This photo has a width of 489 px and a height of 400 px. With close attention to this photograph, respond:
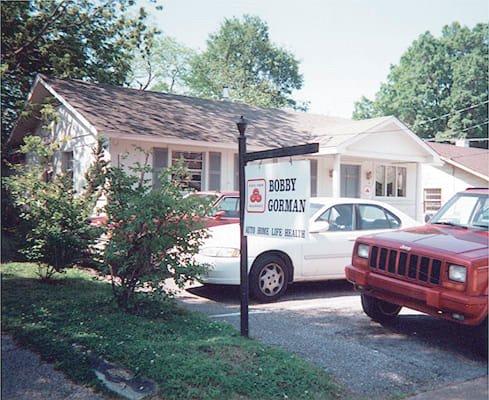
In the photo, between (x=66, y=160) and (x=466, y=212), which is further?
(x=66, y=160)

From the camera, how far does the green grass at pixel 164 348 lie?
3965 millimetres

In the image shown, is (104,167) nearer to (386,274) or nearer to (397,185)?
(386,274)

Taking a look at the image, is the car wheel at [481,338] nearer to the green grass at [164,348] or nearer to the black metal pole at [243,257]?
the green grass at [164,348]

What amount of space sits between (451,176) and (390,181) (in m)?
7.29

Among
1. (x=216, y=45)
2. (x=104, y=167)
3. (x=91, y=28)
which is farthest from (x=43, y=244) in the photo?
(x=216, y=45)

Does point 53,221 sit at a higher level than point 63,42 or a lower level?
lower

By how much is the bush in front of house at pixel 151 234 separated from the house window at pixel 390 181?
564 inches

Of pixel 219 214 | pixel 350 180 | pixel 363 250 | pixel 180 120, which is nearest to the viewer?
pixel 363 250

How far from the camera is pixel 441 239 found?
5.50 m

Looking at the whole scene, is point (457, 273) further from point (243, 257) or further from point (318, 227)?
point (318, 227)

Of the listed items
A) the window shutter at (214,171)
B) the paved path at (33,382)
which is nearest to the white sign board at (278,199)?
the paved path at (33,382)

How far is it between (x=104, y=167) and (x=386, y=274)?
12.9ft

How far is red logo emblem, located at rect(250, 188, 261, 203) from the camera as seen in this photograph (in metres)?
5.29

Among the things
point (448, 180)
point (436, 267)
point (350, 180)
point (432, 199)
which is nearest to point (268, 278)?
point (436, 267)
